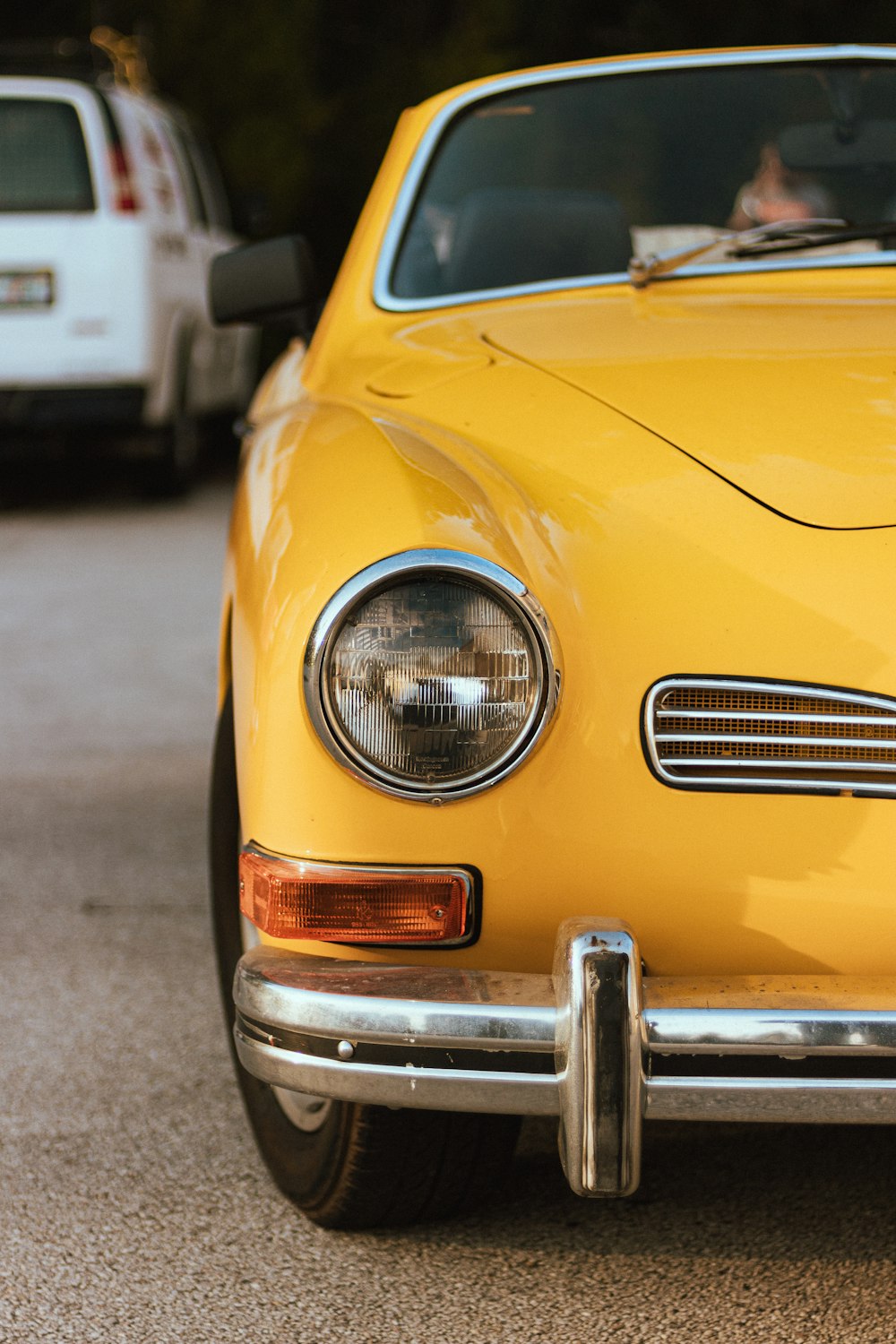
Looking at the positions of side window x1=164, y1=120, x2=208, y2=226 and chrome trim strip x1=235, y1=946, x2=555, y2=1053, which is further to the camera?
side window x1=164, y1=120, x2=208, y2=226

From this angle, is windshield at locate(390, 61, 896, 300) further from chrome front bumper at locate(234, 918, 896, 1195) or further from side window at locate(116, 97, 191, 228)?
side window at locate(116, 97, 191, 228)

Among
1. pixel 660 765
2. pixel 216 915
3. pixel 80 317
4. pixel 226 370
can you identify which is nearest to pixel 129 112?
pixel 80 317

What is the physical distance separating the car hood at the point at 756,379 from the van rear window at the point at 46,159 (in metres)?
6.10

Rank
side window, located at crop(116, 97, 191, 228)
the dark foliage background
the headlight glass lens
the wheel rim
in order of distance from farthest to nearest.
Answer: the dark foliage background < side window, located at crop(116, 97, 191, 228) < the wheel rim < the headlight glass lens

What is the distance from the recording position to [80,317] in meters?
8.52

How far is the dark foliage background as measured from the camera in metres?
13.3

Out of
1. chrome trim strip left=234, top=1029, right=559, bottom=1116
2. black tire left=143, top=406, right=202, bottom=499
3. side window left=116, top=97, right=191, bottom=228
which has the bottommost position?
black tire left=143, top=406, right=202, bottom=499

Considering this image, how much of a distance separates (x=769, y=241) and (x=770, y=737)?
1.54 metres

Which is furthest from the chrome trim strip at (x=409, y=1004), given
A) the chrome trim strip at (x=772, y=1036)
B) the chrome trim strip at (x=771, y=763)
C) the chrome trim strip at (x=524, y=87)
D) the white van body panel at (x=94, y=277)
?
the white van body panel at (x=94, y=277)

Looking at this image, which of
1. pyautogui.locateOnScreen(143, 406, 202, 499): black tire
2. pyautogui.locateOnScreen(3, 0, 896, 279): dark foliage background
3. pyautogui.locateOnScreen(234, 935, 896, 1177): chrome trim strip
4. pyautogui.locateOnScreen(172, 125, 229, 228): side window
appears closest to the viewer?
pyautogui.locateOnScreen(234, 935, 896, 1177): chrome trim strip

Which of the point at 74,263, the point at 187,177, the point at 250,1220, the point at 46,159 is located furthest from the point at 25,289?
the point at 250,1220

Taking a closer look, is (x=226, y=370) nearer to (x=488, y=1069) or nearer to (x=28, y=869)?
(x=28, y=869)

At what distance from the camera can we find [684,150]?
362 centimetres

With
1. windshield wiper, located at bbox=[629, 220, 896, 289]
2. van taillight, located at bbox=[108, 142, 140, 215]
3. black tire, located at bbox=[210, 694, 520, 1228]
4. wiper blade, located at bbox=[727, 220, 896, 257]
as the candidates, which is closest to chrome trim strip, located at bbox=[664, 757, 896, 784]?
black tire, located at bbox=[210, 694, 520, 1228]
